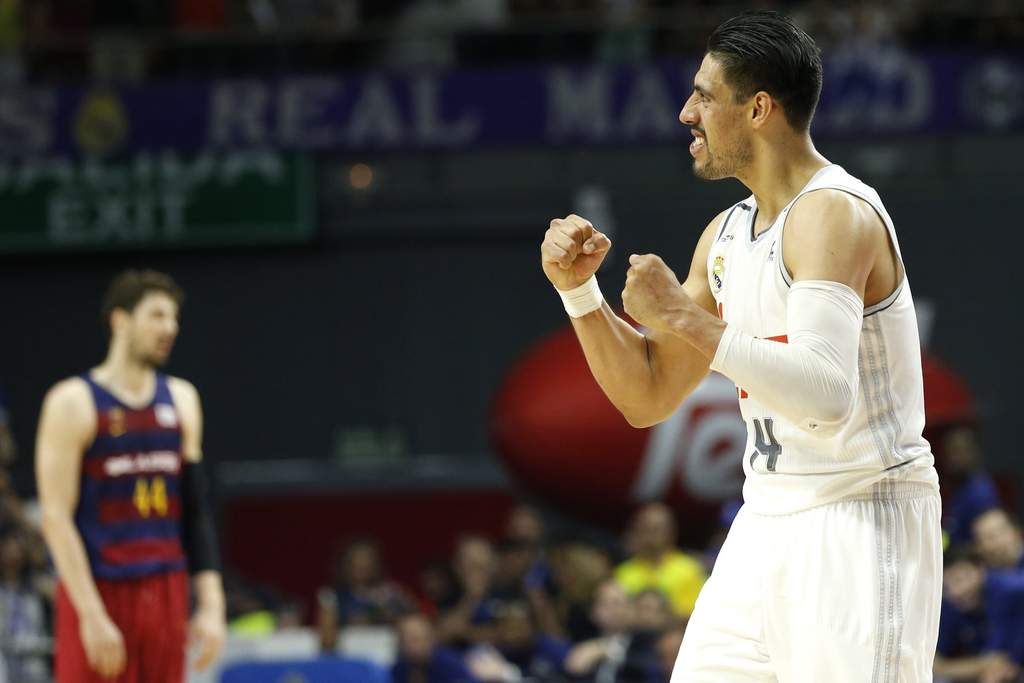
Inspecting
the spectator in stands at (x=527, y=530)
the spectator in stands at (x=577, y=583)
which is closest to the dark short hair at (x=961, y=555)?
the spectator in stands at (x=577, y=583)

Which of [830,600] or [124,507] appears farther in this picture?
[124,507]

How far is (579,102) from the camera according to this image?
14.8 m

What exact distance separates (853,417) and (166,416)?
341 centimetres

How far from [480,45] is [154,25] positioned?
3326 mm

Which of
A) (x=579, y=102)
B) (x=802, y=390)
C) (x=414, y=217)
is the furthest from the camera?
(x=414, y=217)

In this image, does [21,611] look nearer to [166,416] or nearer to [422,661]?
[422,661]

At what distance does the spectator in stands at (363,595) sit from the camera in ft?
38.2

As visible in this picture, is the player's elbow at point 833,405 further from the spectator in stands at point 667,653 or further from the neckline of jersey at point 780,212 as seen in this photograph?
the spectator in stands at point 667,653

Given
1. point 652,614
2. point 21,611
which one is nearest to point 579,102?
point 652,614

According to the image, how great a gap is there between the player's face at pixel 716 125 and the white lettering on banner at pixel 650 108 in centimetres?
1083

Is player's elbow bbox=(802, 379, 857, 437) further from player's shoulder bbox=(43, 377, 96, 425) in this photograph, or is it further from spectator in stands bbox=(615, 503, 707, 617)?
spectator in stands bbox=(615, 503, 707, 617)

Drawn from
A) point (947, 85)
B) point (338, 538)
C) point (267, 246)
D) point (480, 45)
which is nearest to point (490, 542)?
point (338, 538)

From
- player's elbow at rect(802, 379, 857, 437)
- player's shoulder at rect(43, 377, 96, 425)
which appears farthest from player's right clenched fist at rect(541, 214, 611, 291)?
player's shoulder at rect(43, 377, 96, 425)

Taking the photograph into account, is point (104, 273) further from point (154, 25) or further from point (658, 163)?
point (658, 163)
